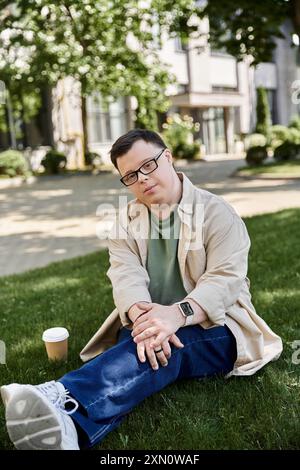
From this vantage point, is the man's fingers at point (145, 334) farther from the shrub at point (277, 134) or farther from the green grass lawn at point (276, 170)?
the shrub at point (277, 134)

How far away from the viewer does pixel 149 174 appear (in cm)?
262

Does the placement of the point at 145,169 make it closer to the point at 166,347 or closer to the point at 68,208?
the point at 166,347

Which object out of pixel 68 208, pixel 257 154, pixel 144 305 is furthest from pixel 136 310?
pixel 257 154

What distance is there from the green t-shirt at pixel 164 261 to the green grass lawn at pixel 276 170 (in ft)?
41.2

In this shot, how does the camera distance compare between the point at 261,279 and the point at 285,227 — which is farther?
the point at 285,227

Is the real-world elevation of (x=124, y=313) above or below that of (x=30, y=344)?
→ above

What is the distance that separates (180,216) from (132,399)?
2.84ft

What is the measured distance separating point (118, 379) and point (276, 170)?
14892 mm

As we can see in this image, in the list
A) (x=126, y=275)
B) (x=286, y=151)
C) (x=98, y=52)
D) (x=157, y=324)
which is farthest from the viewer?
(x=286, y=151)

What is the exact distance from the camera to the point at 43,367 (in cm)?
319

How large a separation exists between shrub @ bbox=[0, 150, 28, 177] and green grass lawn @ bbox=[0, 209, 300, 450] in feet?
47.2

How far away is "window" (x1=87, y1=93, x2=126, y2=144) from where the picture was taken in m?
25.8

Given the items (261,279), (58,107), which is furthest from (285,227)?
(58,107)
